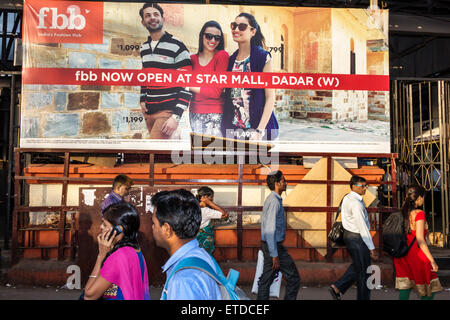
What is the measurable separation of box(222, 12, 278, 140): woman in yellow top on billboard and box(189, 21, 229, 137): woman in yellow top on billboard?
5.7 inches

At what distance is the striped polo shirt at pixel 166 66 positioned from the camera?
7.86 m

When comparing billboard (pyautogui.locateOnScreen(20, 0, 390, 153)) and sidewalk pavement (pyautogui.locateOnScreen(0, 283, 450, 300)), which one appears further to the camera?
billboard (pyautogui.locateOnScreen(20, 0, 390, 153))

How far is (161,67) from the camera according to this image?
7.91 meters

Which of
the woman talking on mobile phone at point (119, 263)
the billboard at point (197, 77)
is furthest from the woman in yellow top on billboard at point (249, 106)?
the woman talking on mobile phone at point (119, 263)

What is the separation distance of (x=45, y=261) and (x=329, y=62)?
19.8ft

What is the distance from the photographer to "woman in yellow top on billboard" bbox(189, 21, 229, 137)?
7930 millimetres

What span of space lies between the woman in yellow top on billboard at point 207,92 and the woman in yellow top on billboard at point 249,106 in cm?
15

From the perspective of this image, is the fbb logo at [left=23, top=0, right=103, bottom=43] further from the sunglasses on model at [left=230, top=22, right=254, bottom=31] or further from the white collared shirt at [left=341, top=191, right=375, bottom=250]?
the white collared shirt at [left=341, top=191, right=375, bottom=250]

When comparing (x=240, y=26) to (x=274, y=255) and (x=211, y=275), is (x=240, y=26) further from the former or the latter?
(x=211, y=275)

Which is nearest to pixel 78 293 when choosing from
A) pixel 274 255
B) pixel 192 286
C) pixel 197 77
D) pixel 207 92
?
pixel 274 255

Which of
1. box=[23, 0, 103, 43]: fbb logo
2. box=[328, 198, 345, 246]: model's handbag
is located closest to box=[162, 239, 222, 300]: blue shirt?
box=[328, 198, 345, 246]: model's handbag

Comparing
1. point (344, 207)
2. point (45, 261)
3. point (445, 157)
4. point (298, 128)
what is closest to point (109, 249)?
point (344, 207)

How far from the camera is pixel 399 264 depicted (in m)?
5.40
